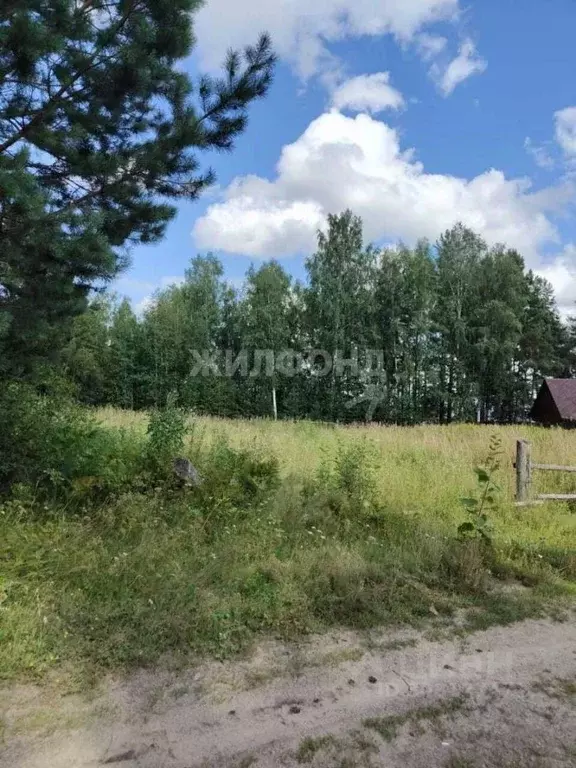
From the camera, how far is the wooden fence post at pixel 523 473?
7324 mm

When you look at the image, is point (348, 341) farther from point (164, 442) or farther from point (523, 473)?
point (164, 442)

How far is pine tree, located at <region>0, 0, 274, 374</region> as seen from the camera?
13.3ft

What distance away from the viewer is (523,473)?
738 cm

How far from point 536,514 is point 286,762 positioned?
5.84m

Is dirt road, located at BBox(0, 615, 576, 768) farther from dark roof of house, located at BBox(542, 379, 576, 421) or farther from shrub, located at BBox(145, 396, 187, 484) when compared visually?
dark roof of house, located at BBox(542, 379, 576, 421)

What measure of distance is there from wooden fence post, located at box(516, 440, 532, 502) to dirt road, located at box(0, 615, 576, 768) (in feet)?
14.2

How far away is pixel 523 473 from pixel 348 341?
2649 centimetres

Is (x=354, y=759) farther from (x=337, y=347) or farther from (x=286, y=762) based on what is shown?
(x=337, y=347)

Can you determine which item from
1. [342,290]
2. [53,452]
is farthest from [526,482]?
[342,290]

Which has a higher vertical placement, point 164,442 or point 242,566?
point 164,442

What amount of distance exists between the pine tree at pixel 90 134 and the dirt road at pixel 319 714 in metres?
2.75

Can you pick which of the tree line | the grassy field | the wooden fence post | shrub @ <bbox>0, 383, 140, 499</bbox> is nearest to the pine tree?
shrub @ <bbox>0, 383, 140, 499</bbox>

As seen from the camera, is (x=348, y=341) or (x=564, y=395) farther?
(x=348, y=341)

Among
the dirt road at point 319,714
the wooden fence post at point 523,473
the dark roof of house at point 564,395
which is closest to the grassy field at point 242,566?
the dirt road at point 319,714
